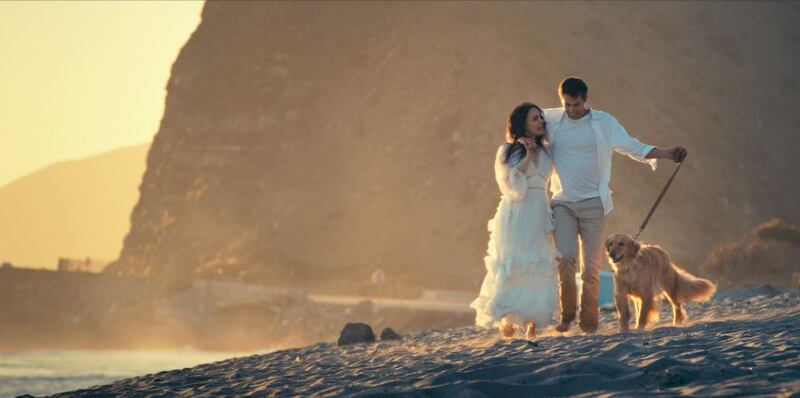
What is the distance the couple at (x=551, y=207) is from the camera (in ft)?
34.0

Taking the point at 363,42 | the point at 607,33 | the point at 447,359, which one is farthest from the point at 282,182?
the point at 447,359

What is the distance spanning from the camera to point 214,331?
6131 centimetres

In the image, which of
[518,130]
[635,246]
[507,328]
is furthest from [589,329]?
[518,130]

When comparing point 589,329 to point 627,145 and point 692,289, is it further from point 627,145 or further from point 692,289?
point 627,145

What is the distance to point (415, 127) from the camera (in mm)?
66938

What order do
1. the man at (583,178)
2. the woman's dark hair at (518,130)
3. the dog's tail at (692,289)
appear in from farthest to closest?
the dog's tail at (692,289), the woman's dark hair at (518,130), the man at (583,178)

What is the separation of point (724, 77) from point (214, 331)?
1555 inches

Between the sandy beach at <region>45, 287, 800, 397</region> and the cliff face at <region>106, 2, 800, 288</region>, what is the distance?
4772cm

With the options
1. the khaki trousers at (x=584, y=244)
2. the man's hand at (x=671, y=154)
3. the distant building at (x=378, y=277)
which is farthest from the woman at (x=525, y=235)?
the distant building at (x=378, y=277)

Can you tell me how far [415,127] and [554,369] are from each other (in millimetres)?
59796

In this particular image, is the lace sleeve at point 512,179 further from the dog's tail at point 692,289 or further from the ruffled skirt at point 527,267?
the dog's tail at point 692,289

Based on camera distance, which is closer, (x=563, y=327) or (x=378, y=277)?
(x=563, y=327)

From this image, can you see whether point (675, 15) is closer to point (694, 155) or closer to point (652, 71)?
point (652, 71)

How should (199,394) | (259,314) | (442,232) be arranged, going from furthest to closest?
1. (442,232)
2. (259,314)
3. (199,394)
